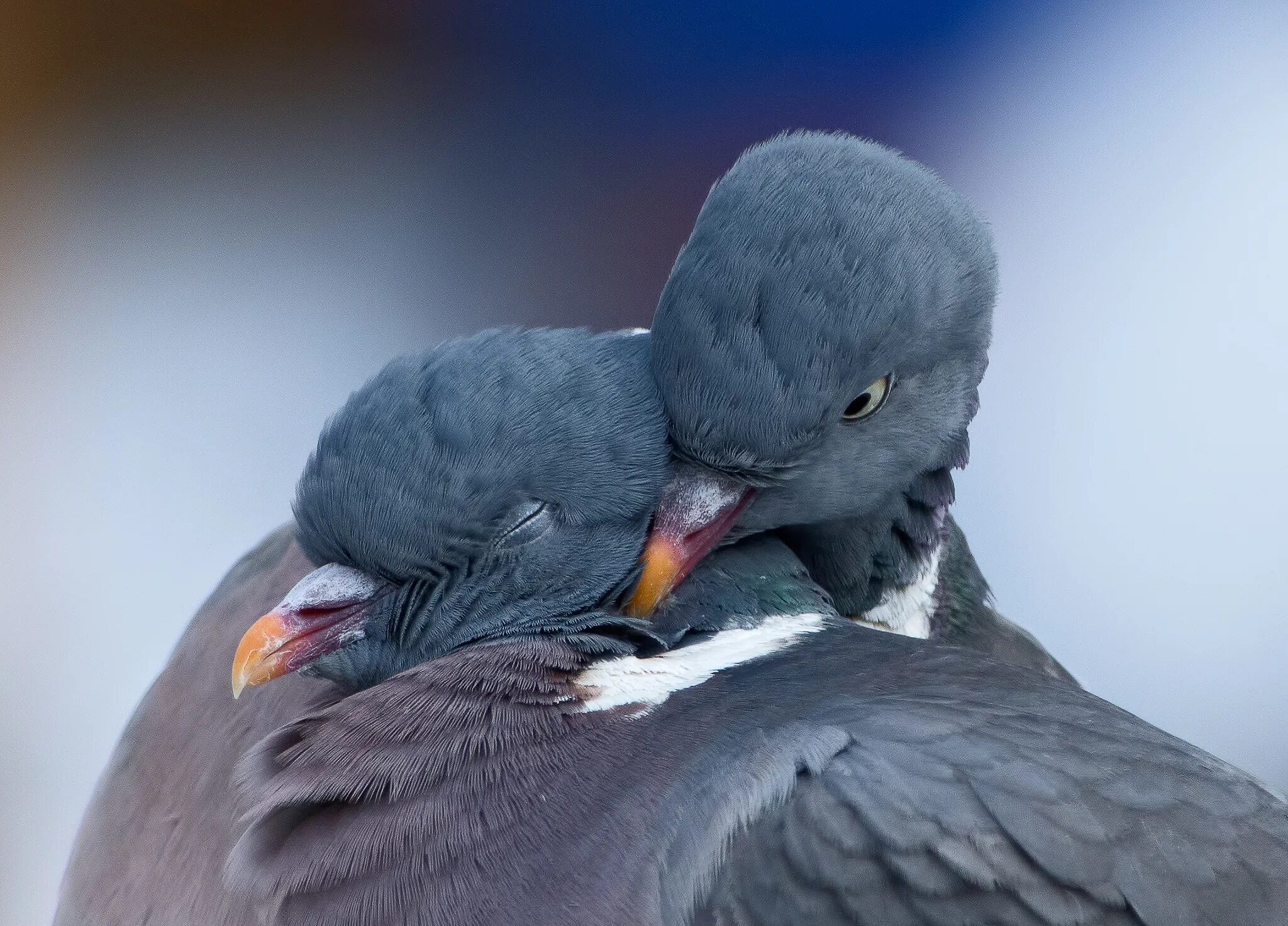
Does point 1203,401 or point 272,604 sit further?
point 1203,401

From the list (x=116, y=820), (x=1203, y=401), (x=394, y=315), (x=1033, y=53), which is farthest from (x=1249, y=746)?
(x=116, y=820)

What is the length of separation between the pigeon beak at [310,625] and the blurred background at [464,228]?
169 centimetres

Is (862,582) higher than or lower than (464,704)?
lower

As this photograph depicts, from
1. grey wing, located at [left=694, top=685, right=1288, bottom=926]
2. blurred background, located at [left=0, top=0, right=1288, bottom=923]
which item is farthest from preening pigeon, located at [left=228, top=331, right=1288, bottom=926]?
blurred background, located at [left=0, top=0, right=1288, bottom=923]

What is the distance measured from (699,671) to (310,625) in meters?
0.41

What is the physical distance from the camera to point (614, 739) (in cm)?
134

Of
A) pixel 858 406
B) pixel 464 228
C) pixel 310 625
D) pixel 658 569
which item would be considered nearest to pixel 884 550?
pixel 858 406

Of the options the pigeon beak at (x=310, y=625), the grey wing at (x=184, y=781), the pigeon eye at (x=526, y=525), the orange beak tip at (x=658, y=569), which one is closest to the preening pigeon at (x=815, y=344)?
the orange beak tip at (x=658, y=569)

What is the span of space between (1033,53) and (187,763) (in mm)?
2417

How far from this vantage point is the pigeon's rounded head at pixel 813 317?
1.40 meters

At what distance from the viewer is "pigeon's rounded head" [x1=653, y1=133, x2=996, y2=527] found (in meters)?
1.40

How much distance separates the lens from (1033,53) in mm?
3096

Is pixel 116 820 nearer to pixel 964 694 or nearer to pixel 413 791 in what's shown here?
pixel 413 791

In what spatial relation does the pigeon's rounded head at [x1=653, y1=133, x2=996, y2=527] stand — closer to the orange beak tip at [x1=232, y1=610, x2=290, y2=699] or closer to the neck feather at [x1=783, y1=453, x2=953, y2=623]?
the neck feather at [x1=783, y1=453, x2=953, y2=623]
